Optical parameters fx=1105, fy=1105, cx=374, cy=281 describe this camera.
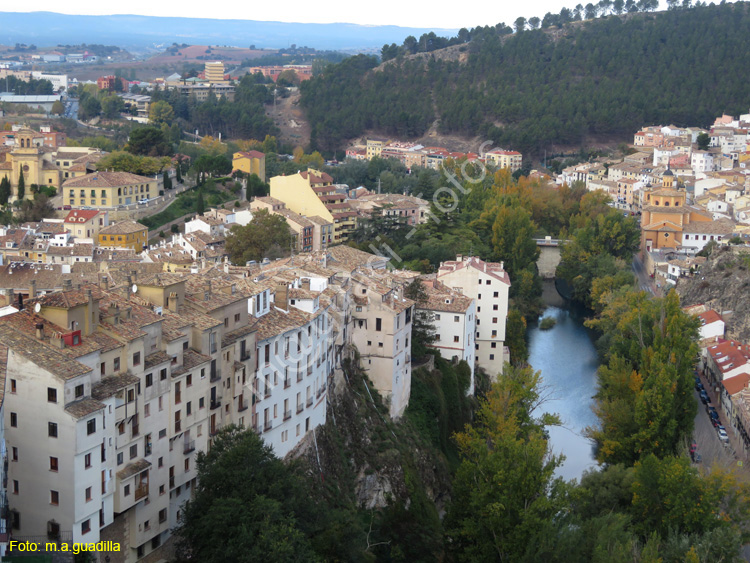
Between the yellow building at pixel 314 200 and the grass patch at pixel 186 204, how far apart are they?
7.80ft

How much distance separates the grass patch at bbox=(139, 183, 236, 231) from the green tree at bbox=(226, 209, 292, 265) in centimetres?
573

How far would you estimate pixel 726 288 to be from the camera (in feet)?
119

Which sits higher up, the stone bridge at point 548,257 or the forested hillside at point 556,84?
the forested hillside at point 556,84

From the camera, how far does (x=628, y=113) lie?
7794 centimetres

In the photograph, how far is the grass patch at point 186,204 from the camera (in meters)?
37.5

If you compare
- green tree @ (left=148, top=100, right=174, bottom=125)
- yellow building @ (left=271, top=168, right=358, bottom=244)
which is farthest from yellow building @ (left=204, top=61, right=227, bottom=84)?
yellow building @ (left=271, top=168, right=358, bottom=244)

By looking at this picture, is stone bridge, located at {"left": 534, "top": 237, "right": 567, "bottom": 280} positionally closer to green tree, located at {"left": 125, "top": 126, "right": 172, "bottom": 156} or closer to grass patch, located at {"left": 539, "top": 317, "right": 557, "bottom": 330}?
grass patch, located at {"left": 539, "top": 317, "right": 557, "bottom": 330}

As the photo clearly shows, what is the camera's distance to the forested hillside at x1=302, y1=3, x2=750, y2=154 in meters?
77.8

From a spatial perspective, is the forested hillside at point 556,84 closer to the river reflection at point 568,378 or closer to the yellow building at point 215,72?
the yellow building at point 215,72

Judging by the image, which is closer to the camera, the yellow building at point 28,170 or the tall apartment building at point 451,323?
the tall apartment building at point 451,323

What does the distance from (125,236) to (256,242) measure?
4.60 m

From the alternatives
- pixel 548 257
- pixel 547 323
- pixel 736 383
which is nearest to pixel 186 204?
pixel 547 323

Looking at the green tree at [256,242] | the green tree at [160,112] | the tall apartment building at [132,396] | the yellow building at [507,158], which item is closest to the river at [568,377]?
the green tree at [256,242]

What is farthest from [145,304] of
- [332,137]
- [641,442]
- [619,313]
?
[332,137]
